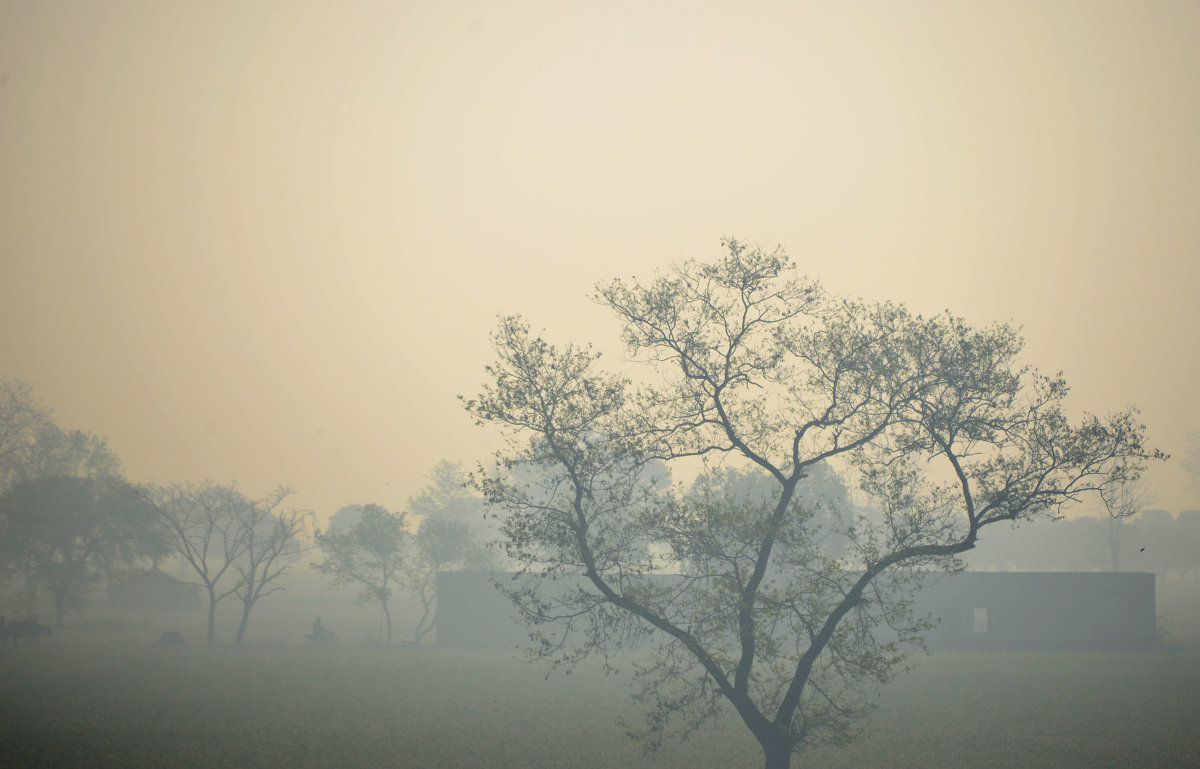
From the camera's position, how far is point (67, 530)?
55.5 metres

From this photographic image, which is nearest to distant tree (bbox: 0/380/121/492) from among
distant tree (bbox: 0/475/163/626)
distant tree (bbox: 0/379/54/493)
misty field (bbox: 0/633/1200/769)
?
distant tree (bbox: 0/379/54/493)

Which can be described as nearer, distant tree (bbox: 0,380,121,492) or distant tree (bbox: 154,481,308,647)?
distant tree (bbox: 154,481,308,647)

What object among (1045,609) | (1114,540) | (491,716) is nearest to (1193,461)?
(1114,540)

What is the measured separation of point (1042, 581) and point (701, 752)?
104 ft

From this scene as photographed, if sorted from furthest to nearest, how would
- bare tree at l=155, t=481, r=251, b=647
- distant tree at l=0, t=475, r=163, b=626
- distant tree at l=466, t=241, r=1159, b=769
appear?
1. distant tree at l=0, t=475, r=163, b=626
2. bare tree at l=155, t=481, r=251, b=647
3. distant tree at l=466, t=241, r=1159, b=769

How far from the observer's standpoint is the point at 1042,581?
44.6m

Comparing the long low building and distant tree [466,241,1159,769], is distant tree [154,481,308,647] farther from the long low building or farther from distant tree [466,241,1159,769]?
the long low building

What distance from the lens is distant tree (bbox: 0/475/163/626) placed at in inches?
2125

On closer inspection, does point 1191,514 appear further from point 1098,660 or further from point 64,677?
point 64,677

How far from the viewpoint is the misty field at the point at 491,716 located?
21.7 m

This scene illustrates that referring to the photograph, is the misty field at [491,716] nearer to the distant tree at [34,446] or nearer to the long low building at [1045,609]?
the long low building at [1045,609]

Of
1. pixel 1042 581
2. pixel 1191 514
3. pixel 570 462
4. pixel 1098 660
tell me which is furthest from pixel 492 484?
pixel 1191 514

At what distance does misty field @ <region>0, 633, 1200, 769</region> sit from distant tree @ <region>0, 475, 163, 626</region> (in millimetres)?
14768

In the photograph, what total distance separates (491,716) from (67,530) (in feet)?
146
